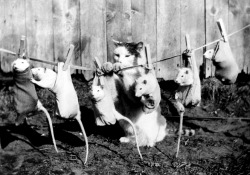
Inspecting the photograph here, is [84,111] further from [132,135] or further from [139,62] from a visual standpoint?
[139,62]

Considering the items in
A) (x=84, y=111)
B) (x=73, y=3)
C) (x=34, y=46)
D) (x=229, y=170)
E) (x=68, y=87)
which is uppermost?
(x=73, y=3)

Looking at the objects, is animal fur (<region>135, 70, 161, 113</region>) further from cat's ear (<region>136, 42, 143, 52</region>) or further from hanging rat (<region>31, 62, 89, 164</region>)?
hanging rat (<region>31, 62, 89, 164</region>)

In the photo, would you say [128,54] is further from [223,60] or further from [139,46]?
[223,60]

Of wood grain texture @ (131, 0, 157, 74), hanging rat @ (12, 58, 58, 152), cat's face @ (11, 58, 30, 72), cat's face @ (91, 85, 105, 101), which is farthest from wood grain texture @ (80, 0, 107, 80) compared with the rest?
cat's face @ (11, 58, 30, 72)

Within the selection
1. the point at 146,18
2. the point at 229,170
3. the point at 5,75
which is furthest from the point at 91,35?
the point at 229,170

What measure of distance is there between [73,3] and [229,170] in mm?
2403

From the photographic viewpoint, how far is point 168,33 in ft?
15.2

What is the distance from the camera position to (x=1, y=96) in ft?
15.6

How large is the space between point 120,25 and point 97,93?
1615mm

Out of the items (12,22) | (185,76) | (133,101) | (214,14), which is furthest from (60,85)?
(214,14)

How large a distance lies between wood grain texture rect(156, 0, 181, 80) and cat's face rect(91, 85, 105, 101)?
1.56 metres

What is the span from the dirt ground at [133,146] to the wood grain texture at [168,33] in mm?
201

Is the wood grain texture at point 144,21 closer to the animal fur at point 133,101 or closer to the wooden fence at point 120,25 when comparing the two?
the wooden fence at point 120,25

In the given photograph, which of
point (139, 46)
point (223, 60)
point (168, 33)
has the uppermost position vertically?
point (168, 33)
